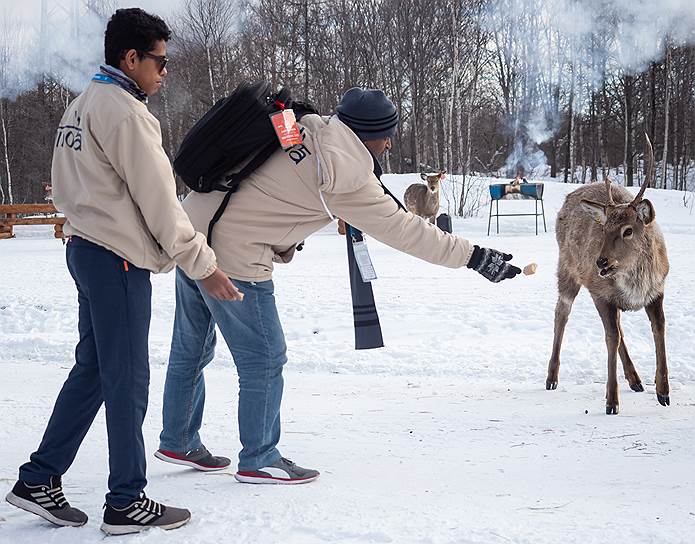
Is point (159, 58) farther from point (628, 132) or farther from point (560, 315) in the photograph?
point (628, 132)

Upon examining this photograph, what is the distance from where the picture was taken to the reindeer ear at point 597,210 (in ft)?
18.3

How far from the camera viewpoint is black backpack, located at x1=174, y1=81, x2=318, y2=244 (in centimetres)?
337

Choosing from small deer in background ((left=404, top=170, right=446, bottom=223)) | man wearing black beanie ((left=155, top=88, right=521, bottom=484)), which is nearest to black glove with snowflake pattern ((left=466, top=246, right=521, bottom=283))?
man wearing black beanie ((left=155, top=88, right=521, bottom=484))

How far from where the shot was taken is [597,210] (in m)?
5.61

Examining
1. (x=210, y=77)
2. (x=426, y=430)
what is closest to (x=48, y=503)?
(x=426, y=430)

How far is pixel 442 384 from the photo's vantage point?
6016 millimetres

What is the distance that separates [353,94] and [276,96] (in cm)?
35

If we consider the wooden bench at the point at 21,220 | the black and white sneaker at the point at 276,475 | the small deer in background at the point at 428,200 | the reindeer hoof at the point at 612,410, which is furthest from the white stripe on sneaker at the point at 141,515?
the wooden bench at the point at 21,220

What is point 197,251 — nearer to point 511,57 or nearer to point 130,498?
point 130,498

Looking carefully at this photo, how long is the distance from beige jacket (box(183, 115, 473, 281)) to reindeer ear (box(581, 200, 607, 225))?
2409mm

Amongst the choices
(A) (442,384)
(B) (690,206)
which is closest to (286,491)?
(A) (442,384)

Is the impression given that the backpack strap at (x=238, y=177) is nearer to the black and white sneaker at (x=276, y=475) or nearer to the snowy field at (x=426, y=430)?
the black and white sneaker at (x=276, y=475)

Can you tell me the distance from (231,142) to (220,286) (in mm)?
652

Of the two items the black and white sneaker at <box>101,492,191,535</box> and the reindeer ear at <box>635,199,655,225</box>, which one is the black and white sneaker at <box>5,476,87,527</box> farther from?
the reindeer ear at <box>635,199,655,225</box>
